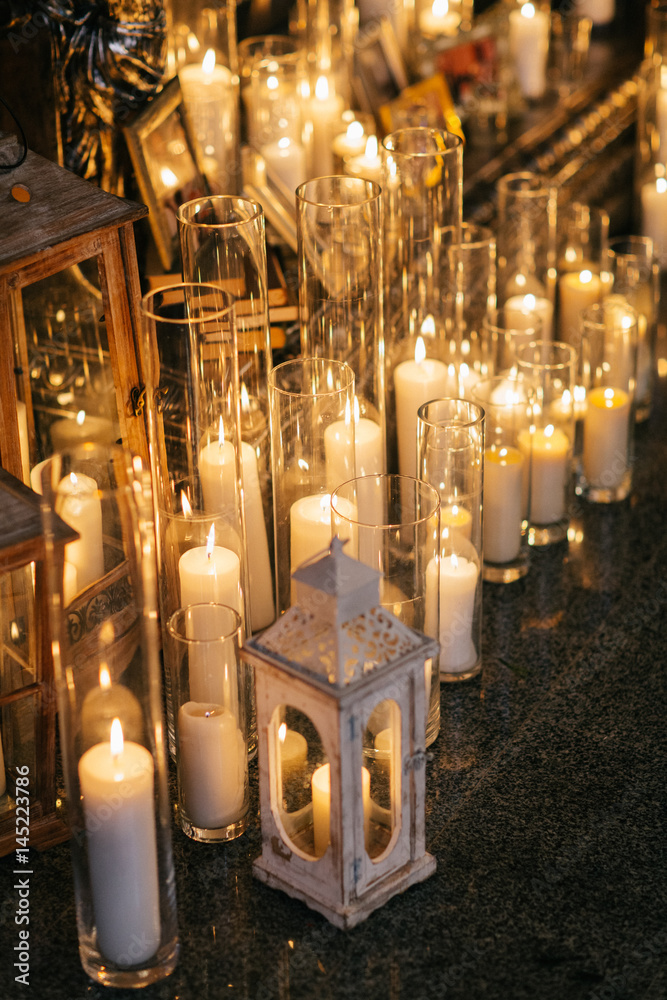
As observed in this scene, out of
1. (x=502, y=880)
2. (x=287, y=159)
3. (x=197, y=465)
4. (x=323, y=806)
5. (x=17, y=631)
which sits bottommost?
(x=502, y=880)

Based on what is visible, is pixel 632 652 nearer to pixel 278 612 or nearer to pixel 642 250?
pixel 278 612

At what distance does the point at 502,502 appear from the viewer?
1.54m

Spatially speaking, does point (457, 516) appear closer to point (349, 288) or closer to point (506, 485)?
point (506, 485)

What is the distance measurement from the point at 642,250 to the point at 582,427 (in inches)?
12.2

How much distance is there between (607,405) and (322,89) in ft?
2.75

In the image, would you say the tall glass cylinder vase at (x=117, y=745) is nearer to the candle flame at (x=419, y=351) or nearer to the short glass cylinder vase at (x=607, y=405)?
the candle flame at (x=419, y=351)

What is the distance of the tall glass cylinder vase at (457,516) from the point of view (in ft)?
4.49

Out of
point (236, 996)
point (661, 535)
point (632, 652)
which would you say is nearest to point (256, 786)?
point (236, 996)

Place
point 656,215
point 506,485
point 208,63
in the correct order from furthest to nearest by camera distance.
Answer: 1. point 656,215
2. point 208,63
3. point 506,485

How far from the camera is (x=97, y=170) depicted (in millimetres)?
1568

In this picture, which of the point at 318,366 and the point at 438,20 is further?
the point at 438,20

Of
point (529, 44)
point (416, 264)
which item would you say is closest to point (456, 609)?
point (416, 264)

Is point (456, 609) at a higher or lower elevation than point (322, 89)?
lower

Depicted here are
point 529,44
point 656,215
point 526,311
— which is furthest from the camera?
point 529,44
